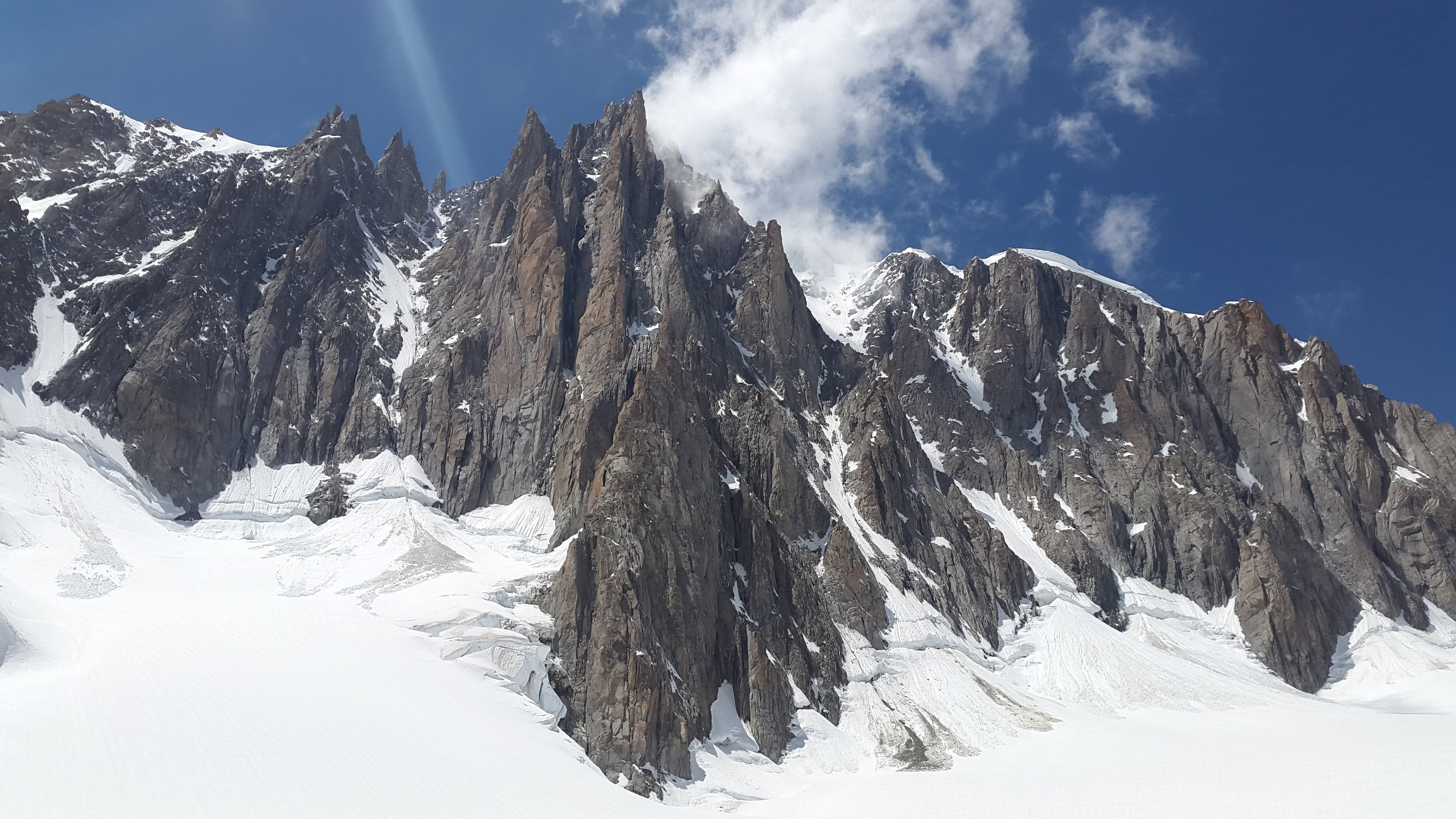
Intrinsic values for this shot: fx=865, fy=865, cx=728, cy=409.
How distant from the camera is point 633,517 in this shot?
73.5 metres

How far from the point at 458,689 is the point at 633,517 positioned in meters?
23.7

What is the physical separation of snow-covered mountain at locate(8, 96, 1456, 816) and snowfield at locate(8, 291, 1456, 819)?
0.37 meters

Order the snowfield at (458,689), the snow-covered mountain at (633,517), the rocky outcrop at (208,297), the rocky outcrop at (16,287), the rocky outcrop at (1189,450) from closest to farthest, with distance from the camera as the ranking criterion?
1. the snowfield at (458,689)
2. the snow-covered mountain at (633,517)
3. the rocky outcrop at (16,287)
4. the rocky outcrop at (208,297)
5. the rocky outcrop at (1189,450)

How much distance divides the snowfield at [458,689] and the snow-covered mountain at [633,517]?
367mm

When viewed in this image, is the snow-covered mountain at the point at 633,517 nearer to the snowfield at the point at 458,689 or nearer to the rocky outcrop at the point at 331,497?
the snowfield at the point at 458,689

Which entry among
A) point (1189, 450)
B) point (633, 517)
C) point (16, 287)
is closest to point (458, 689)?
point (633, 517)

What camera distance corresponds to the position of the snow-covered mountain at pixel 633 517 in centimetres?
4800

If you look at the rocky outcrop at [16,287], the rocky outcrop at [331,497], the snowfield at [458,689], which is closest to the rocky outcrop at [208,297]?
the rocky outcrop at [16,287]

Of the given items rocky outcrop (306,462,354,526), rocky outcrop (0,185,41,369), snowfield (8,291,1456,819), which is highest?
rocky outcrop (0,185,41,369)

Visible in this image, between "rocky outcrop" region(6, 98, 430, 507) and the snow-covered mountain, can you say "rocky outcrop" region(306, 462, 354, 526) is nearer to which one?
the snow-covered mountain

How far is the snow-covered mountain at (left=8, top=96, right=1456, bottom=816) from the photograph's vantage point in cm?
4800

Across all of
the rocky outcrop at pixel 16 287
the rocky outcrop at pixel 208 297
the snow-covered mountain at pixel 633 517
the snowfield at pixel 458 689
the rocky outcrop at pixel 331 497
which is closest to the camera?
the snowfield at pixel 458 689

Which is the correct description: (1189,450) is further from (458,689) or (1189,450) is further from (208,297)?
(208,297)

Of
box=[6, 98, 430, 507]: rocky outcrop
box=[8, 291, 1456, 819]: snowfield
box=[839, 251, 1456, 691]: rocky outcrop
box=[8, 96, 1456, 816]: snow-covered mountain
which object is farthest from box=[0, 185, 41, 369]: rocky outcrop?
box=[839, 251, 1456, 691]: rocky outcrop
